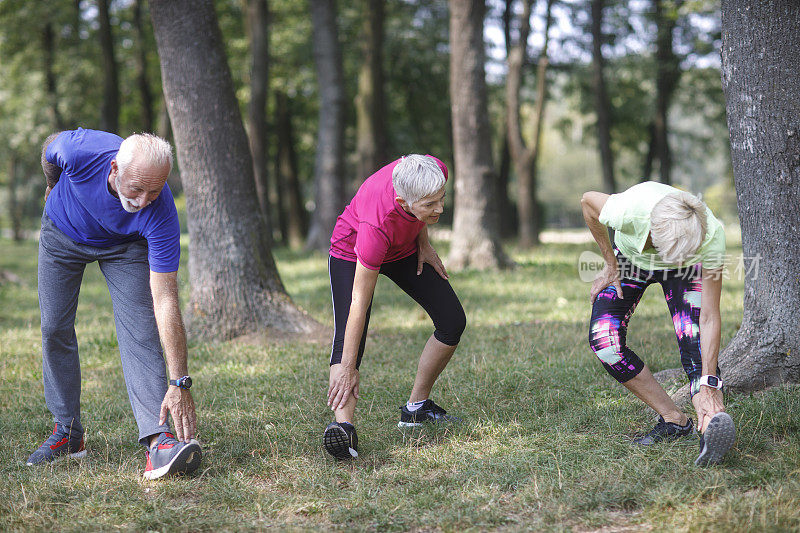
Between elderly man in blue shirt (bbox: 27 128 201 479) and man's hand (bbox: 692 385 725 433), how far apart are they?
8.66 ft

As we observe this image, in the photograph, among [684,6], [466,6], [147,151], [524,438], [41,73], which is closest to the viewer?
[147,151]

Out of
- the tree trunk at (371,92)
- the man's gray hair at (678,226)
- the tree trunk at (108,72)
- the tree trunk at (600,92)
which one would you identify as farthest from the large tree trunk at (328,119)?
the man's gray hair at (678,226)

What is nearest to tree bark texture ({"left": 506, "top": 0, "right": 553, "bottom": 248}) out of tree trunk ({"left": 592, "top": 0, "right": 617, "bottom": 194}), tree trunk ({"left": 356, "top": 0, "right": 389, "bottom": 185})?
tree trunk ({"left": 592, "top": 0, "right": 617, "bottom": 194})

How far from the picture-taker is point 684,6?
17.2 meters

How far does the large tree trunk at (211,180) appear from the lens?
6973 millimetres

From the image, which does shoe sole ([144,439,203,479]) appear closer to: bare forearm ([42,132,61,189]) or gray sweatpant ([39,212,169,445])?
gray sweatpant ([39,212,169,445])

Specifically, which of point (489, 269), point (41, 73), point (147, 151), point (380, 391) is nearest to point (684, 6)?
point (489, 269)

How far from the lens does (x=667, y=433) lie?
13.7 ft

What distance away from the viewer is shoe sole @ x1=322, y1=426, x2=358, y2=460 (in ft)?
13.1

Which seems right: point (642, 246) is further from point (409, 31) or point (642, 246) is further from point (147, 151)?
point (409, 31)

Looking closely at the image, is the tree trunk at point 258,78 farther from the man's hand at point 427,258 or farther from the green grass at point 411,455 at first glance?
the man's hand at point 427,258

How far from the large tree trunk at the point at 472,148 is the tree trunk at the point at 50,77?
17.0 metres

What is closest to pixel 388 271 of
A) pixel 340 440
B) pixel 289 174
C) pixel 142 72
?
pixel 340 440

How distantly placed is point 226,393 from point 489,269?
6.76 meters
